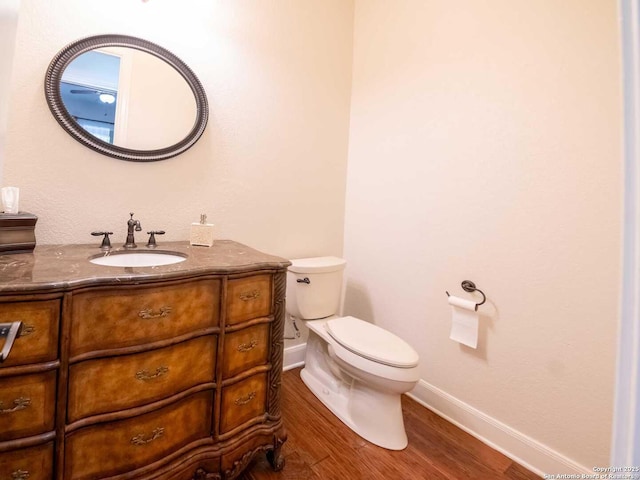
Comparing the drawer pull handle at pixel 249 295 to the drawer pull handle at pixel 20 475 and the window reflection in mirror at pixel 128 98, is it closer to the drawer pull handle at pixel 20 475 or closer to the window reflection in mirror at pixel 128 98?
the drawer pull handle at pixel 20 475

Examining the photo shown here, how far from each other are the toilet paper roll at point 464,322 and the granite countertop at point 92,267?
38.1 inches

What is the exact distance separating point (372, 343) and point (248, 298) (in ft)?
2.31

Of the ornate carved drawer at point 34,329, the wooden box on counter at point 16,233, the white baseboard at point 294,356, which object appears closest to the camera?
the ornate carved drawer at point 34,329

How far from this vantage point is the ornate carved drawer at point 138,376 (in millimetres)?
810

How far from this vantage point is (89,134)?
1245 mm

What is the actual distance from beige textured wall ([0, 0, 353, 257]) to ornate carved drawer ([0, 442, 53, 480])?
81 centimetres

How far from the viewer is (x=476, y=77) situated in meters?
1.50

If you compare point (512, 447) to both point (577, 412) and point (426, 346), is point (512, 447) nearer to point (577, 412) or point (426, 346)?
point (577, 412)

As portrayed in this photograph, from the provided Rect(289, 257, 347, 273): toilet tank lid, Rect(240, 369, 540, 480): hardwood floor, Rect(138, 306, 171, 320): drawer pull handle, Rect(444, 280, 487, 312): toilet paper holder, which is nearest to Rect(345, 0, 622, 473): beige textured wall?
Rect(444, 280, 487, 312): toilet paper holder

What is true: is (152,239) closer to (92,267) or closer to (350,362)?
(92,267)

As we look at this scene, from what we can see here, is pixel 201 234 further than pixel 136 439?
Yes

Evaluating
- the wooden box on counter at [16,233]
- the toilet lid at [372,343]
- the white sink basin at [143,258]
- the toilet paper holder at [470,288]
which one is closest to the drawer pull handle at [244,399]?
the toilet lid at [372,343]

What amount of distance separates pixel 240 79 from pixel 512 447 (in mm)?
2401

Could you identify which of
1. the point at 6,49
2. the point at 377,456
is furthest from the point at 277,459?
the point at 6,49
